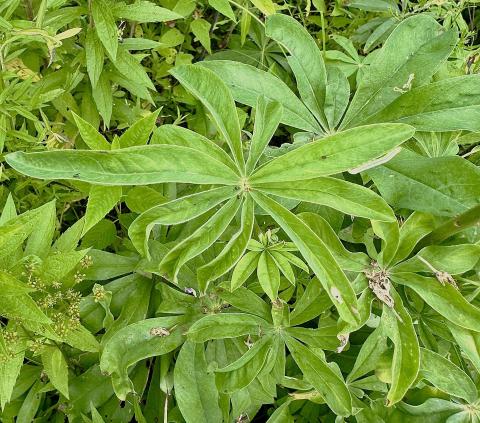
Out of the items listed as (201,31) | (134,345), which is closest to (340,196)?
(134,345)

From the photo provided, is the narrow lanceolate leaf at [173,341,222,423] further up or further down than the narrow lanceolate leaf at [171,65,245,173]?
further down

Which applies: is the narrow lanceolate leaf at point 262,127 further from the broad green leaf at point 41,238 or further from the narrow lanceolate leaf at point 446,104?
the broad green leaf at point 41,238

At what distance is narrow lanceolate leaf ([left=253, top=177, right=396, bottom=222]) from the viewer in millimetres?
1046

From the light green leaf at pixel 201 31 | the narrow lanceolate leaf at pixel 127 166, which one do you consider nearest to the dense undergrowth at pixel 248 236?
the narrow lanceolate leaf at pixel 127 166

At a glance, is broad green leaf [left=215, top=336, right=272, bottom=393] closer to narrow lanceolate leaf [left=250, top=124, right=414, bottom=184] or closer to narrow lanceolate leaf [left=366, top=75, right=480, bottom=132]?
narrow lanceolate leaf [left=250, top=124, right=414, bottom=184]

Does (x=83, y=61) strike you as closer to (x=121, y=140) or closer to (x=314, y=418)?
(x=121, y=140)

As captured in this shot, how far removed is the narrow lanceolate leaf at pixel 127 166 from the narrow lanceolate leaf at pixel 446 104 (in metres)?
0.49

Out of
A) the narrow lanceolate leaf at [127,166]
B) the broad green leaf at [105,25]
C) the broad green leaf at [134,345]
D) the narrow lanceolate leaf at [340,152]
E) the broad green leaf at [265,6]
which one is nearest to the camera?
the narrow lanceolate leaf at [127,166]

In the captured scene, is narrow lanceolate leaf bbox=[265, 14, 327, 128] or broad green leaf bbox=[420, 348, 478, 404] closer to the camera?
broad green leaf bbox=[420, 348, 478, 404]

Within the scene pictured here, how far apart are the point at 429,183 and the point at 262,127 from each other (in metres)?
0.39

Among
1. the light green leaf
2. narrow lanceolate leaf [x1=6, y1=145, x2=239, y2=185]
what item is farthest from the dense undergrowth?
the light green leaf

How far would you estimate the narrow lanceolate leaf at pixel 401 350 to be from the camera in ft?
3.69

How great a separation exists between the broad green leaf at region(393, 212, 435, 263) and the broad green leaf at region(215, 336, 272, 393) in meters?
0.38

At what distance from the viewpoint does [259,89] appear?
1358 millimetres
